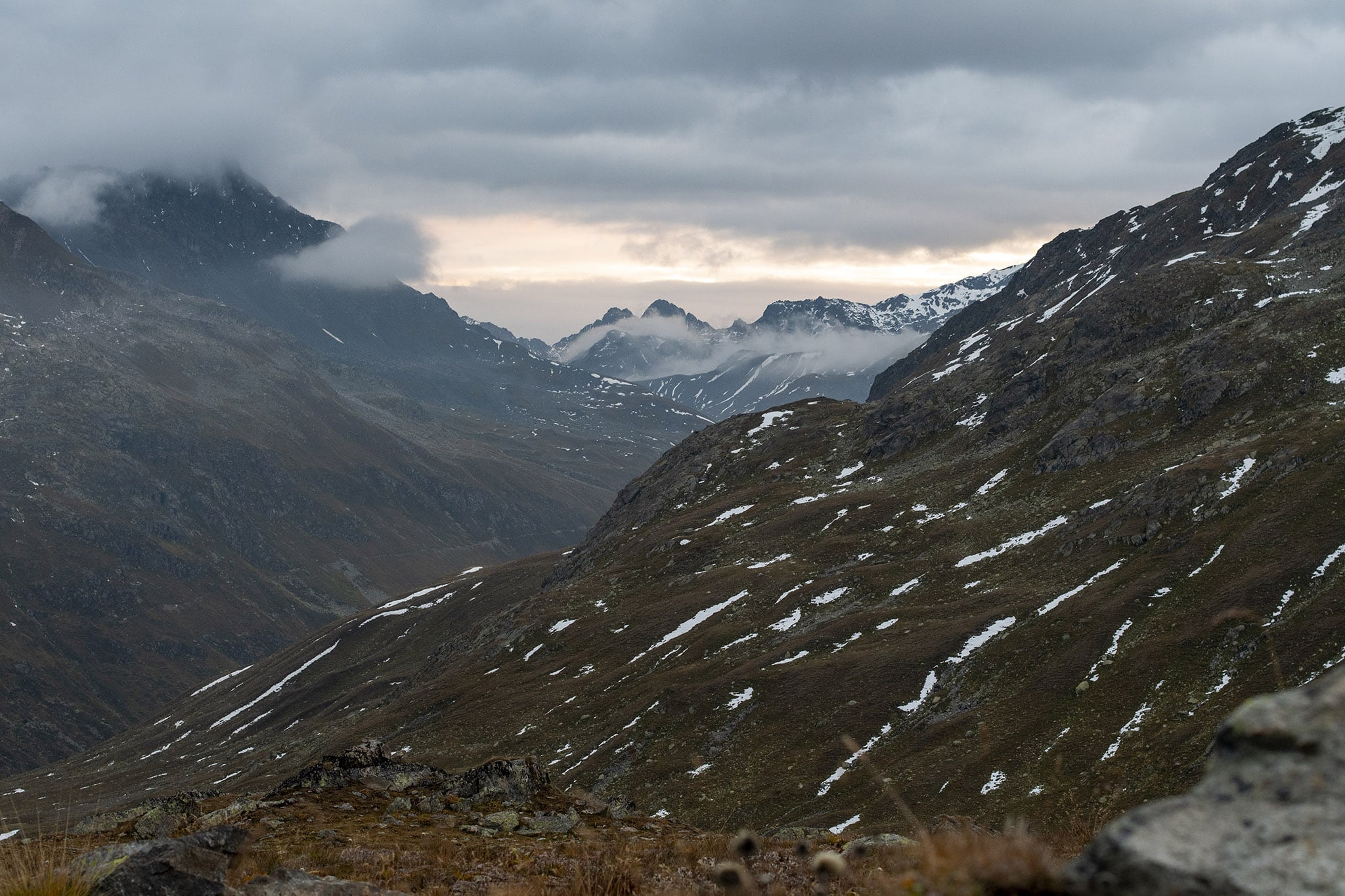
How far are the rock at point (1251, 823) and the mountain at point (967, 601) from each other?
25.9 inches

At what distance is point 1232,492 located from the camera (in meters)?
69.8

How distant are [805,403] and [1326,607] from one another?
492ft

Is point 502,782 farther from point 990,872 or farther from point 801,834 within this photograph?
point 990,872

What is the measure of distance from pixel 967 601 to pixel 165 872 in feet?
229

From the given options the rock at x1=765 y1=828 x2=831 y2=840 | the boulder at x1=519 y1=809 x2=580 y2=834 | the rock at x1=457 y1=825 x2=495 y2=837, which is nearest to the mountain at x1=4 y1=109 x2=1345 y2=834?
the rock at x1=765 y1=828 x2=831 y2=840

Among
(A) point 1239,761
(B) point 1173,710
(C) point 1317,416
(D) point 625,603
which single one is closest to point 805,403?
(D) point 625,603

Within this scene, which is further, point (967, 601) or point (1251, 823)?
point (967, 601)

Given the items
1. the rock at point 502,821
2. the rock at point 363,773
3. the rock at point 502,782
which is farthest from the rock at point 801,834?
the rock at point 363,773

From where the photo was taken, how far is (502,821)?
2384 centimetres

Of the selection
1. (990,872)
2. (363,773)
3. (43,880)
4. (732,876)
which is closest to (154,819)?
(363,773)

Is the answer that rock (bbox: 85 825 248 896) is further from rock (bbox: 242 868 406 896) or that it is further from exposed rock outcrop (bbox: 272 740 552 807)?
exposed rock outcrop (bbox: 272 740 552 807)

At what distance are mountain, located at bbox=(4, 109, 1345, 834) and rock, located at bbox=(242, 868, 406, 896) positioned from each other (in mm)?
8039

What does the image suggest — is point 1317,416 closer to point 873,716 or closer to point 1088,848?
point 873,716

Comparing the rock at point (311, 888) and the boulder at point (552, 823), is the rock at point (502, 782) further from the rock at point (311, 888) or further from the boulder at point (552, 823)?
the rock at point (311, 888)
